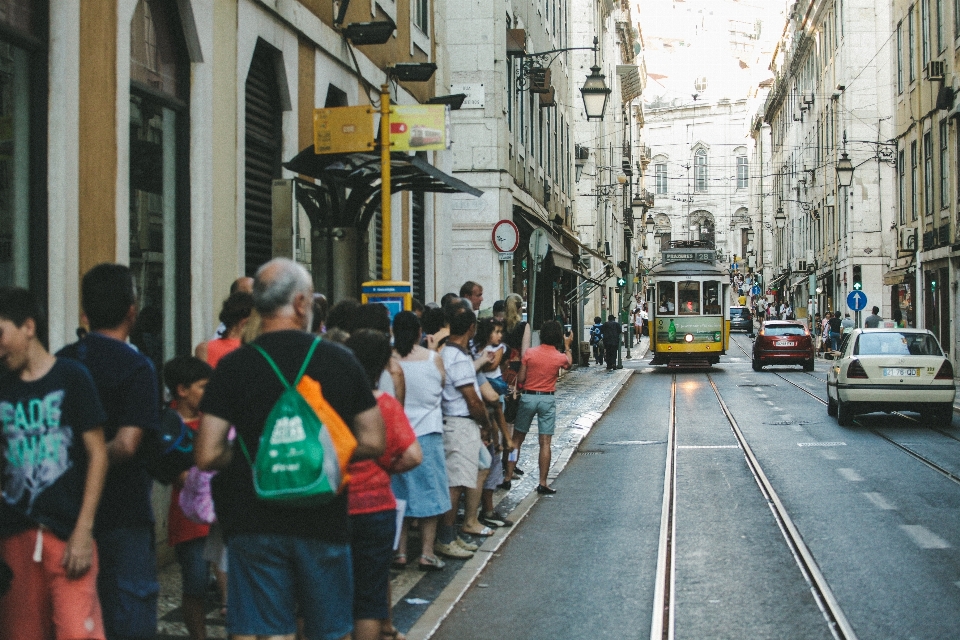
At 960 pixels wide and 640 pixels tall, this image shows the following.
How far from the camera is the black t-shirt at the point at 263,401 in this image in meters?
3.96

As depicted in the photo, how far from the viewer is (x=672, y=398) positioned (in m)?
24.8

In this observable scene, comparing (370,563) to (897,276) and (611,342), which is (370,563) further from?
(897,276)

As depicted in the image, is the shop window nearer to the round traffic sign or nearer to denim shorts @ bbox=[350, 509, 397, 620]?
denim shorts @ bbox=[350, 509, 397, 620]

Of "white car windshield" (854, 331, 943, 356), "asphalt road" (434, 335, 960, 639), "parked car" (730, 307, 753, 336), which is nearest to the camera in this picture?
"asphalt road" (434, 335, 960, 639)

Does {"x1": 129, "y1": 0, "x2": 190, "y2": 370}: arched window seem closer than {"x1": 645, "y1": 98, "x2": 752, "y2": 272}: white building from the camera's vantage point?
Yes

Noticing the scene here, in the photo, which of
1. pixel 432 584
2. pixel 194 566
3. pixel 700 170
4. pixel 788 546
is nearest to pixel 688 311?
pixel 788 546

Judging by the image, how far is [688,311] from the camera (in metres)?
36.3

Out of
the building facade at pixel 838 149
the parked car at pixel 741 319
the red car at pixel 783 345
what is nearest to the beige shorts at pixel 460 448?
the red car at pixel 783 345

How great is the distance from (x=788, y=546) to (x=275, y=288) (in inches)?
228

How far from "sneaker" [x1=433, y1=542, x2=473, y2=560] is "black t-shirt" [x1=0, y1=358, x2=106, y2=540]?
4495 millimetres

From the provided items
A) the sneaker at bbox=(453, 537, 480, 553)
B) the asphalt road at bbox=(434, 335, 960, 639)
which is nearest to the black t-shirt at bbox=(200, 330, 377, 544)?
the asphalt road at bbox=(434, 335, 960, 639)

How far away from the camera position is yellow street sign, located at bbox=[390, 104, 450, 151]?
1122cm

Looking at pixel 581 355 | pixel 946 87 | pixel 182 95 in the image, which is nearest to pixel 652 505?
pixel 182 95

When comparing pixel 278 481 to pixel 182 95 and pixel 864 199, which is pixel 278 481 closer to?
pixel 182 95
